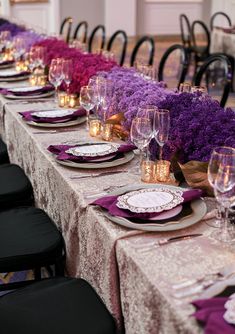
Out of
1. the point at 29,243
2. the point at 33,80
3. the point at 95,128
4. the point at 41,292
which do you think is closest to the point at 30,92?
the point at 33,80

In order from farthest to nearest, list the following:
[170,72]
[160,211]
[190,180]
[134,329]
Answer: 1. [170,72]
2. [190,180]
3. [160,211]
4. [134,329]

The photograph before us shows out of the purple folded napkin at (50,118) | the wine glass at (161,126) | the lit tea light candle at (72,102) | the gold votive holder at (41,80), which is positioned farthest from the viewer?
the gold votive holder at (41,80)

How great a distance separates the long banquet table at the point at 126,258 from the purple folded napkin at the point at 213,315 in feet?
0.06

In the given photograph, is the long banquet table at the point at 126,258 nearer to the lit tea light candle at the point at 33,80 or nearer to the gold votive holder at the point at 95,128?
the gold votive holder at the point at 95,128

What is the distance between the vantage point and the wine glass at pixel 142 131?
1.69 metres

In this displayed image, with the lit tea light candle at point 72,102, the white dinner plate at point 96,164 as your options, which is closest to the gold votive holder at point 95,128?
the white dinner plate at point 96,164

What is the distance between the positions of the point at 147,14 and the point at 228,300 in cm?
1091

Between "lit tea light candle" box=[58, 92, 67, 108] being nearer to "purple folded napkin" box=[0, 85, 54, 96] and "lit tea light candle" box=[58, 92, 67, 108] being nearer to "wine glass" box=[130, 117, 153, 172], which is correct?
"purple folded napkin" box=[0, 85, 54, 96]

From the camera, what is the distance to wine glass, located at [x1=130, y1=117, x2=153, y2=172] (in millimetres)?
1693

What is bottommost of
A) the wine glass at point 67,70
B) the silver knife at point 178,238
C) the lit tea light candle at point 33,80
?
the silver knife at point 178,238

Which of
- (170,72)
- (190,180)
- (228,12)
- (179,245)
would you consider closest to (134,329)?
(179,245)

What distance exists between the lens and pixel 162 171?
66.2 inches

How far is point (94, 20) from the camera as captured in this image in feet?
35.4

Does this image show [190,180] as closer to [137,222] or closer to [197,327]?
[137,222]
